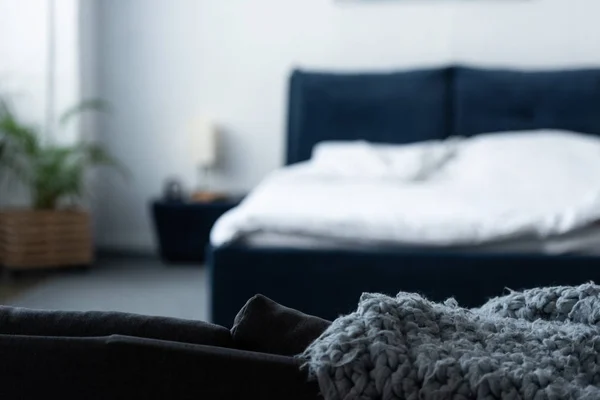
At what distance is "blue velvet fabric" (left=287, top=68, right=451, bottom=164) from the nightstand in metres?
0.57

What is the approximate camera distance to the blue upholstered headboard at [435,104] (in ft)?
15.4

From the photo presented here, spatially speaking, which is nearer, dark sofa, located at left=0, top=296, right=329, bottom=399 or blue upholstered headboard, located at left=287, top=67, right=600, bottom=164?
dark sofa, located at left=0, top=296, right=329, bottom=399

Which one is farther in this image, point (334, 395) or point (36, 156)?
point (36, 156)

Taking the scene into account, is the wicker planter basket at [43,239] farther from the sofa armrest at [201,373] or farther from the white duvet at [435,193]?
the sofa armrest at [201,373]

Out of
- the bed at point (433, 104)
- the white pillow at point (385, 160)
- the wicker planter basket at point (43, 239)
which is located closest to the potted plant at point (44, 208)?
the wicker planter basket at point (43, 239)

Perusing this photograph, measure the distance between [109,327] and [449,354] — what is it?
16.9 inches

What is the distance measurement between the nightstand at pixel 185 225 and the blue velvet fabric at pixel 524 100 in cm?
132

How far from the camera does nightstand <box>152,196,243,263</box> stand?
16.3ft

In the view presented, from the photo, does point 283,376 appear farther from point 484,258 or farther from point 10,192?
point 10,192

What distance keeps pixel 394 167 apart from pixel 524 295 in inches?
113

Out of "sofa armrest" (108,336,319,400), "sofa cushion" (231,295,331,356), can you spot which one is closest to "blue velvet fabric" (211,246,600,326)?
"sofa cushion" (231,295,331,356)

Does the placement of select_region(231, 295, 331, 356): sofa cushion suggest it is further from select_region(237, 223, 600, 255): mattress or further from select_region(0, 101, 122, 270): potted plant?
select_region(0, 101, 122, 270): potted plant

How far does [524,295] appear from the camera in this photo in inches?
58.2

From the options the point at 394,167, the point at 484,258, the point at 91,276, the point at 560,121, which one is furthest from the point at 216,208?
the point at 484,258
